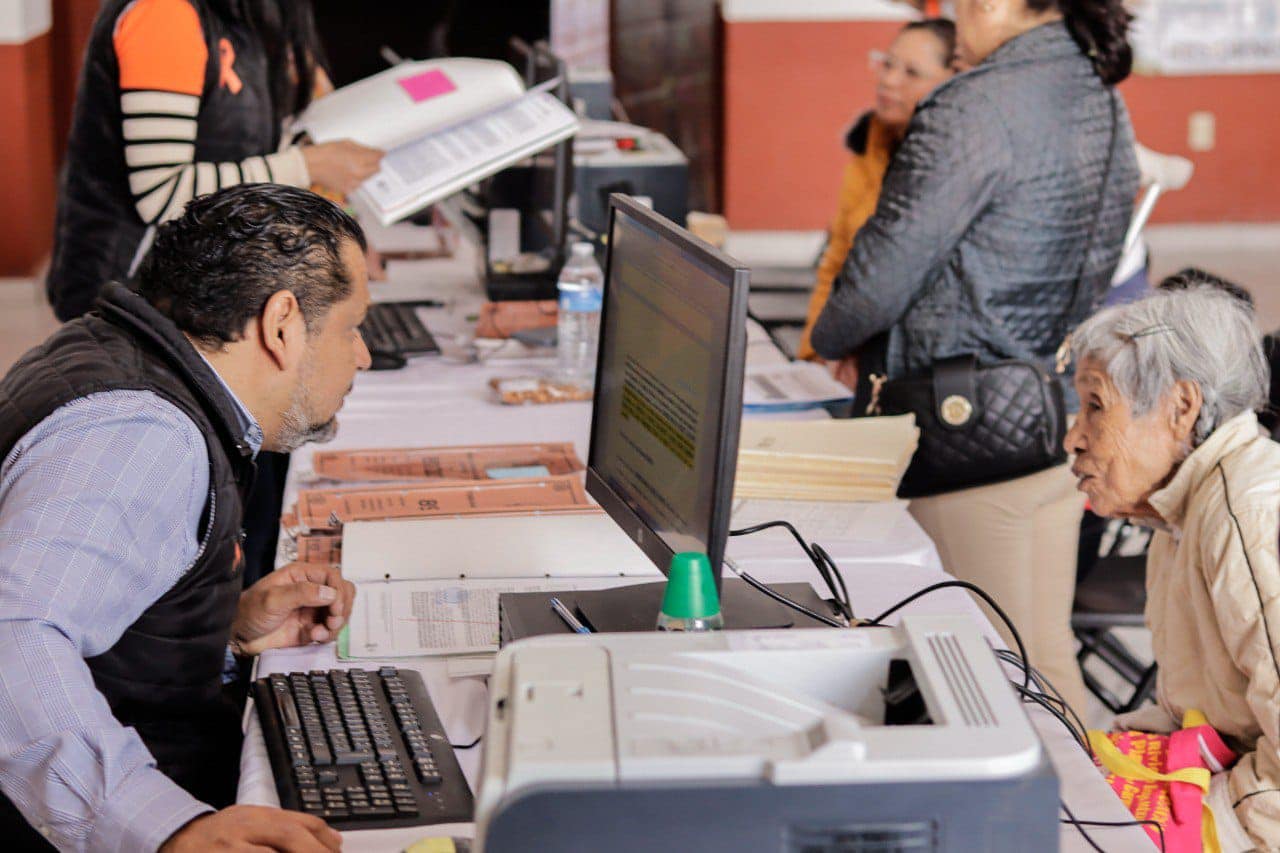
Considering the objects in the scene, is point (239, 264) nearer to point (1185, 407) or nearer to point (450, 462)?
point (450, 462)

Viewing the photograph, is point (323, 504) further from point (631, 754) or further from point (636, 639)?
point (631, 754)

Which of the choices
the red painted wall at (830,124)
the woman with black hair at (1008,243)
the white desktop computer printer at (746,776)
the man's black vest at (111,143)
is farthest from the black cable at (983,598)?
the red painted wall at (830,124)

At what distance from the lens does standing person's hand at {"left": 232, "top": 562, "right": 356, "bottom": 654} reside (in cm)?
164

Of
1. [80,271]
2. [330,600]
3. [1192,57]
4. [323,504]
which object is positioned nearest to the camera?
[330,600]

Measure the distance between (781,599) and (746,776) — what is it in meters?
0.68

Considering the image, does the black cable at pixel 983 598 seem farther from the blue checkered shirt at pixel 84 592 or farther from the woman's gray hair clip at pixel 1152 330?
the blue checkered shirt at pixel 84 592

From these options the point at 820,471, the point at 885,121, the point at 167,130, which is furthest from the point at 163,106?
the point at 885,121

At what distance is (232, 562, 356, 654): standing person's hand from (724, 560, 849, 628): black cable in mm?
433

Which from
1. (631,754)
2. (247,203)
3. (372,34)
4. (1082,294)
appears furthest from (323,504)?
(372,34)

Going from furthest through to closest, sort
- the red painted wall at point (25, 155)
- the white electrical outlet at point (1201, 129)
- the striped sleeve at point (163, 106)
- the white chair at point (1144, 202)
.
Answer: the white electrical outlet at point (1201, 129)
the red painted wall at point (25, 155)
the white chair at point (1144, 202)
the striped sleeve at point (163, 106)

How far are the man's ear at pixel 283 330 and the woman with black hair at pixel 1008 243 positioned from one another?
3.80 feet

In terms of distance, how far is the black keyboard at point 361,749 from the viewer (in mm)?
1292

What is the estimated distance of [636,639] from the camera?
106 centimetres

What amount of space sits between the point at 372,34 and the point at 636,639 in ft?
15.3
